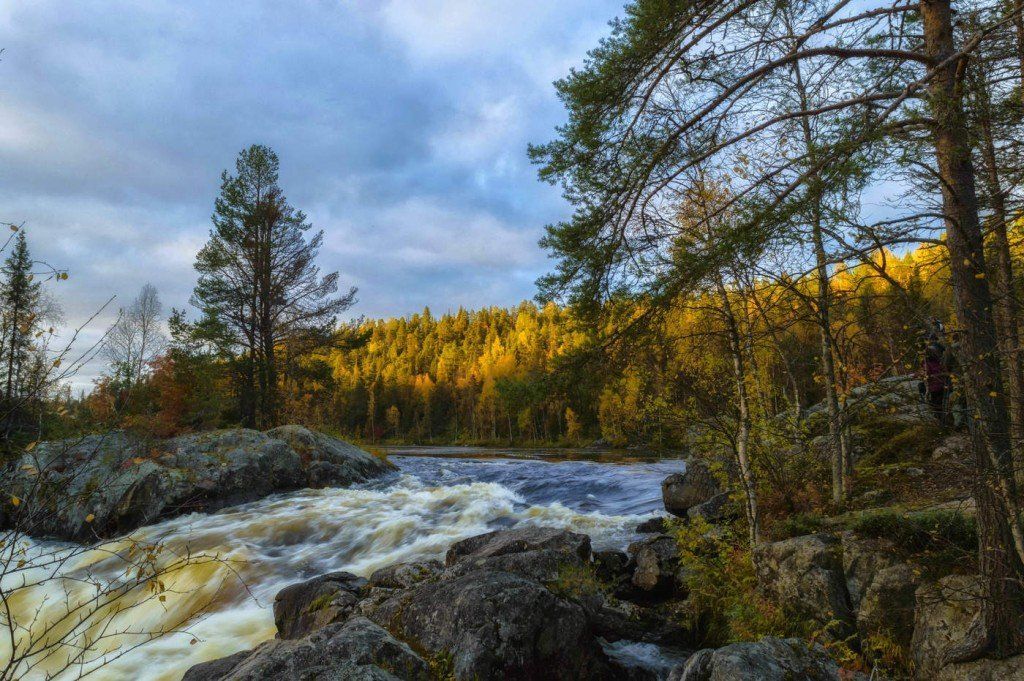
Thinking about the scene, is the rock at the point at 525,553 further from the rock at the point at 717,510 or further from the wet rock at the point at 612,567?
the rock at the point at 717,510

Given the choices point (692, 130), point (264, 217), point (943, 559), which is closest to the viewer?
point (943, 559)

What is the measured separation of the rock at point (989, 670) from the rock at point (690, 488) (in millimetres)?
6863

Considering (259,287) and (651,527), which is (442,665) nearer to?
(651,527)

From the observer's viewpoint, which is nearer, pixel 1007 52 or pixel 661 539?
pixel 1007 52

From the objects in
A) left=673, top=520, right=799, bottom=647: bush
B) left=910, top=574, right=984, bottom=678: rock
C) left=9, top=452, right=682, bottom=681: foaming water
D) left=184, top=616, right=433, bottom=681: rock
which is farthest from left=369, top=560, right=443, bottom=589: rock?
left=910, top=574, right=984, bottom=678: rock

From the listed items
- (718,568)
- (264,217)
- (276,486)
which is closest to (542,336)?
(264,217)

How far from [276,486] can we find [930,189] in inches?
581

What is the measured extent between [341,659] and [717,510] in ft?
25.5

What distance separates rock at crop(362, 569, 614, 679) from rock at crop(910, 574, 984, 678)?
2732 mm

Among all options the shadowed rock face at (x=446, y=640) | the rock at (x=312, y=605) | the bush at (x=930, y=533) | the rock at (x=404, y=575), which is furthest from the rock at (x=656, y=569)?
the rock at (x=312, y=605)

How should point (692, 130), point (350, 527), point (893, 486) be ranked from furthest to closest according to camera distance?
point (350, 527)
point (893, 486)
point (692, 130)

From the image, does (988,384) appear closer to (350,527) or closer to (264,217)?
(350,527)

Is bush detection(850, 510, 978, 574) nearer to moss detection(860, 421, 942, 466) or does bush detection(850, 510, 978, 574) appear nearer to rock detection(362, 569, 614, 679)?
rock detection(362, 569, 614, 679)

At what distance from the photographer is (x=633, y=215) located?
21.2 feet
